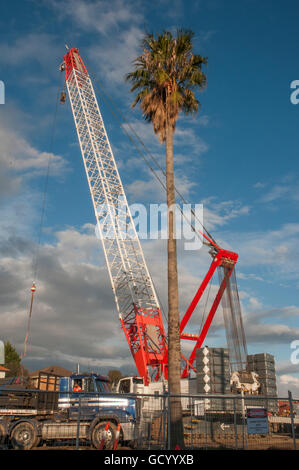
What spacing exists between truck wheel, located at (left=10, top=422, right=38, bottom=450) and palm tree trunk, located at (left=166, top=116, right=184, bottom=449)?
6603 millimetres

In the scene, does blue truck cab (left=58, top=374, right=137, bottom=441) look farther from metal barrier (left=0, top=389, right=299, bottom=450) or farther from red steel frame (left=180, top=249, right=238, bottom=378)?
red steel frame (left=180, top=249, right=238, bottom=378)

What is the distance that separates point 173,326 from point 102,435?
5539 mm

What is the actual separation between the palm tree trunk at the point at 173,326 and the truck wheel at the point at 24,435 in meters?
6.60

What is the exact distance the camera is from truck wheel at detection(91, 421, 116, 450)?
16672 millimetres

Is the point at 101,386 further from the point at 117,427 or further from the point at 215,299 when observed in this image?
the point at 215,299

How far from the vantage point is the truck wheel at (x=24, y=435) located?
665 inches

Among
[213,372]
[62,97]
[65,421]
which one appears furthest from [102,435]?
[62,97]

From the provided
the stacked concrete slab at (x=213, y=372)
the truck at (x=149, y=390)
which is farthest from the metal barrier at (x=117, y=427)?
the stacked concrete slab at (x=213, y=372)

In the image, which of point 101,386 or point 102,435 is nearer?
point 102,435

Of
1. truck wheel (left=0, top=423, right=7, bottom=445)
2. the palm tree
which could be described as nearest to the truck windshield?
truck wheel (left=0, top=423, right=7, bottom=445)

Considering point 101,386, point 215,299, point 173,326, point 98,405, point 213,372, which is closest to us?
point 173,326

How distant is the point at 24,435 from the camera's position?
56.2ft

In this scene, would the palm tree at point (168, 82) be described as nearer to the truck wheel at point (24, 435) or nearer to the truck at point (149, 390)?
the truck at point (149, 390)

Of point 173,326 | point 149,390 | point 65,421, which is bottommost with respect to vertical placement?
point 65,421
